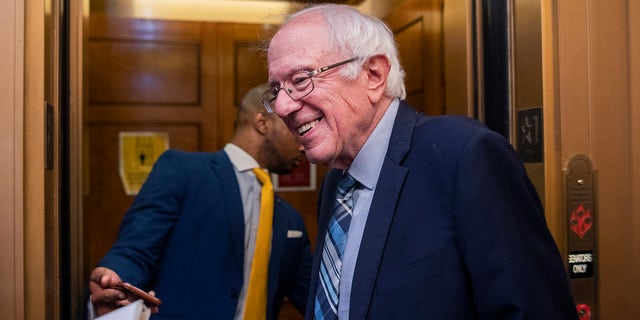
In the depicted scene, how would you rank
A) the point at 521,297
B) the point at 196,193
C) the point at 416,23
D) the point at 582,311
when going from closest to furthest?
1. the point at 521,297
2. the point at 582,311
3. the point at 196,193
4. the point at 416,23

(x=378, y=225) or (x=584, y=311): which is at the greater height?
(x=378, y=225)

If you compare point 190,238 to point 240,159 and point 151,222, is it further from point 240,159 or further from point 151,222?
point 240,159

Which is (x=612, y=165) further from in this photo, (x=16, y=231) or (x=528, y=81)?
(x=16, y=231)

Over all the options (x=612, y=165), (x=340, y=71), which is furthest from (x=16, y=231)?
(x=612, y=165)

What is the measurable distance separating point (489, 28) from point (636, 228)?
0.67m

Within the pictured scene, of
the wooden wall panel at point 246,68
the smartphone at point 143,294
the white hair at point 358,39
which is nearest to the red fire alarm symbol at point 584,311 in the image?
the white hair at point 358,39

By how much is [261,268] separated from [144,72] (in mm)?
1443

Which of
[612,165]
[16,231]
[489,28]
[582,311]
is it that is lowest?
[582,311]

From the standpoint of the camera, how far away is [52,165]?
1432 millimetres

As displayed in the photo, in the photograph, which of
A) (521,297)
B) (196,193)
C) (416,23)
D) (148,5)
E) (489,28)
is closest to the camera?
(521,297)

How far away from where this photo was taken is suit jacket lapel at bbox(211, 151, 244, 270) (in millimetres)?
2293

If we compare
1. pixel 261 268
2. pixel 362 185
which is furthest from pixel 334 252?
pixel 261 268

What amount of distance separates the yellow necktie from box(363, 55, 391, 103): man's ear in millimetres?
1031

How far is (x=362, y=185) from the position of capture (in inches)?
55.9
